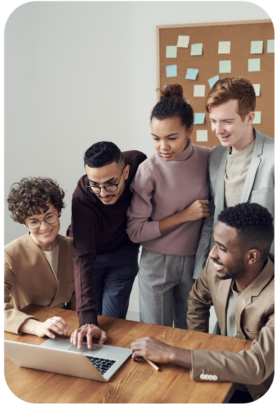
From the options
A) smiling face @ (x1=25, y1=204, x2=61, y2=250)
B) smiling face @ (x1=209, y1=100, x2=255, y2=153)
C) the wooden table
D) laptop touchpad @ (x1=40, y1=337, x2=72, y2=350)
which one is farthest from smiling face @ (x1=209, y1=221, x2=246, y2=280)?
smiling face @ (x1=25, y1=204, x2=61, y2=250)

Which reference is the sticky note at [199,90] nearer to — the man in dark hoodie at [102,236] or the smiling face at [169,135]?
the man in dark hoodie at [102,236]

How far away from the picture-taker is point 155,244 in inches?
69.2

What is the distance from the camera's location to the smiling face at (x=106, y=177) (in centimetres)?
148

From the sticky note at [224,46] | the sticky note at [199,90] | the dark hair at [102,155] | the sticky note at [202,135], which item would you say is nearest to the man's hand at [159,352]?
the dark hair at [102,155]

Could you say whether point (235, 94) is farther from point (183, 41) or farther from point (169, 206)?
point (183, 41)

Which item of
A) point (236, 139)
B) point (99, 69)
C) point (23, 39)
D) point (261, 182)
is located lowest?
point (261, 182)

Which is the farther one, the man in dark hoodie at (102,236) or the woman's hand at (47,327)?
the man in dark hoodie at (102,236)

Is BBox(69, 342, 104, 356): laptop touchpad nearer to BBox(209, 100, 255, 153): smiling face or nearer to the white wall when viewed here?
BBox(209, 100, 255, 153): smiling face

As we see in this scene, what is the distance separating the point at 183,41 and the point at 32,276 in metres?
1.93

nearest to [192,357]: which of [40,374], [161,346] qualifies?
[161,346]

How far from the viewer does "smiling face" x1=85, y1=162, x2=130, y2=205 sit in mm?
1481

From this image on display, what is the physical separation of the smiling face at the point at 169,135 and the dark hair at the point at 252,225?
39 cm

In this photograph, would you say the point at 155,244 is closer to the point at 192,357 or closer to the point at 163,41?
the point at 192,357

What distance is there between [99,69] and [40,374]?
7.70 feet
